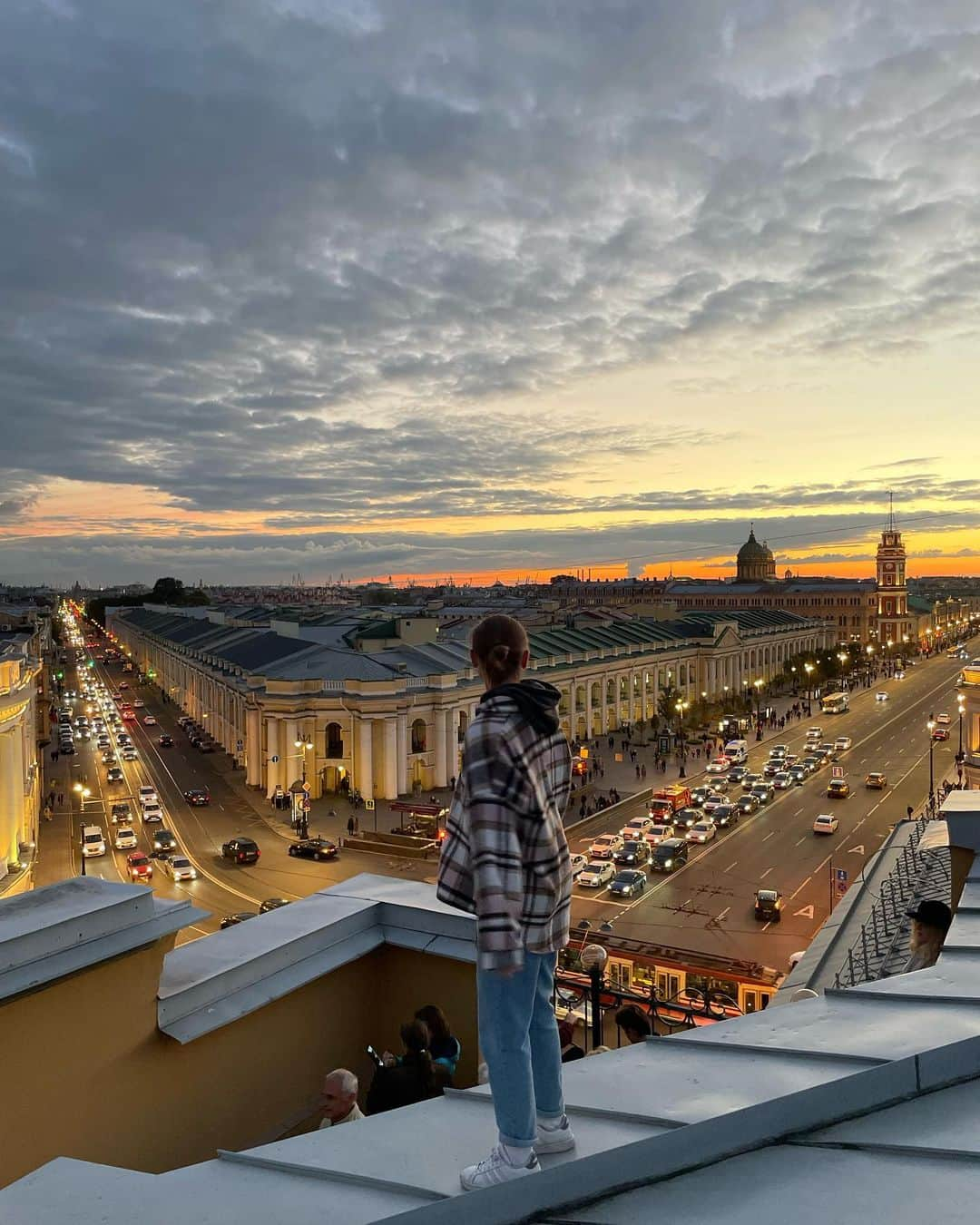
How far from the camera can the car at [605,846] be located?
119 feet

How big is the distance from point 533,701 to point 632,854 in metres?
34.7

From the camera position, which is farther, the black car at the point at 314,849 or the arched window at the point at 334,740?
the arched window at the point at 334,740

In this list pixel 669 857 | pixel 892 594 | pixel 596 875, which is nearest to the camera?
pixel 596 875

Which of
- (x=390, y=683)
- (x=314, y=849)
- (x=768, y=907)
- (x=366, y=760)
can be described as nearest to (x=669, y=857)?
(x=768, y=907)

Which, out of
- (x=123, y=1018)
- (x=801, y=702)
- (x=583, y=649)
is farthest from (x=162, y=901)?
(x=801, y=702)

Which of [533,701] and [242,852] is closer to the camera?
[533,701]

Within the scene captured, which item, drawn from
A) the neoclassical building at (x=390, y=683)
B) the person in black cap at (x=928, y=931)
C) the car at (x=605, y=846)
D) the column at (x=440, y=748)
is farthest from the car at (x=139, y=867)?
the person in black cap at (x=928, y=931)

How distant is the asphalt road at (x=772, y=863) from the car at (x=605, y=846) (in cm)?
132

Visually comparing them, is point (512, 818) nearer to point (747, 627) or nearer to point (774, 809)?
point (774, 809)

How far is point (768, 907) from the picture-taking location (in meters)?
29.5

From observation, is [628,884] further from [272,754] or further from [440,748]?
[272,754]

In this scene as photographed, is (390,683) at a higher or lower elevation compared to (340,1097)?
lower

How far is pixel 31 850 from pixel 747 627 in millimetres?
81711

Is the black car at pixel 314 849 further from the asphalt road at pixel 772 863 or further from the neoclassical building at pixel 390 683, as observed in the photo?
the asphalt road at pixel 772 863
